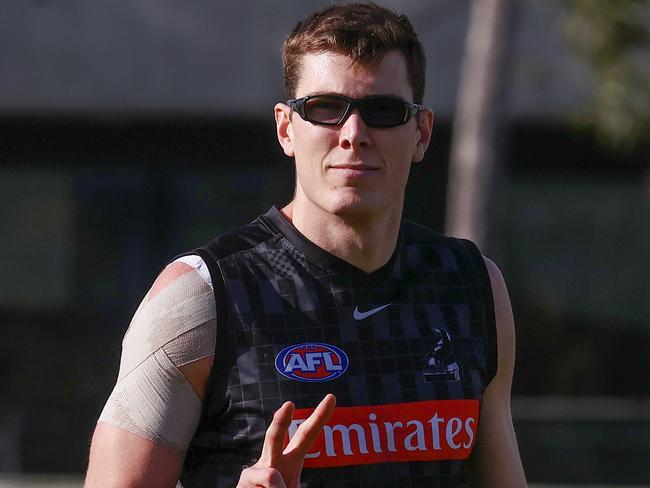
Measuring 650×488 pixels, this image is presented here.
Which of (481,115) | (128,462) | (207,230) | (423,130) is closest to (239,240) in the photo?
(423,130)

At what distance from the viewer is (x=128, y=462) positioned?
3.05 metres

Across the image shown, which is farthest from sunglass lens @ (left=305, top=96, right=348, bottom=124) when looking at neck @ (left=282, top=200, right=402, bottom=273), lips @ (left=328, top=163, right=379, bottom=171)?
neck @ (left=282, top=200, right=402, bottom=273)

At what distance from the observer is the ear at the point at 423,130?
11.3 ft

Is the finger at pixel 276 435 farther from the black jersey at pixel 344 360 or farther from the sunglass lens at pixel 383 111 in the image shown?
the sunglass lens at pixel 383 111

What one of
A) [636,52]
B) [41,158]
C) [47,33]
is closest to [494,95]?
[636,52]

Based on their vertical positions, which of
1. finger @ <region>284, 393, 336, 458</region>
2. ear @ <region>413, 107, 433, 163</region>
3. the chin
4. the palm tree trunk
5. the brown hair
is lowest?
the palm tree trunk

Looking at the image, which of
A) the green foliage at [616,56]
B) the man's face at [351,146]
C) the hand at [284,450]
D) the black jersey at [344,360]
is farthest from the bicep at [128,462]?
the green foliage at [616,56]

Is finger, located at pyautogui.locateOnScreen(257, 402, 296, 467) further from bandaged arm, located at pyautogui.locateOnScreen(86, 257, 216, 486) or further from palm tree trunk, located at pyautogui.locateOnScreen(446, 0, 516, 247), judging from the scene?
palm tree trunk, located at pyautogui.locateOnScreen(446, 0, 516, 247)

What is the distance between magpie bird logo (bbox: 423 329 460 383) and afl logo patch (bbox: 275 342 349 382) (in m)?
0.21

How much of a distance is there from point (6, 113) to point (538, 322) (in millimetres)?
6450

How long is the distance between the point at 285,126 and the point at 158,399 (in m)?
0.75

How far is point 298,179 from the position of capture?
339cm

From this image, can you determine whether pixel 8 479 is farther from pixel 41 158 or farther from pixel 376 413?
pixel 376 413

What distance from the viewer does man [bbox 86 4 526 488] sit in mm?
3113
